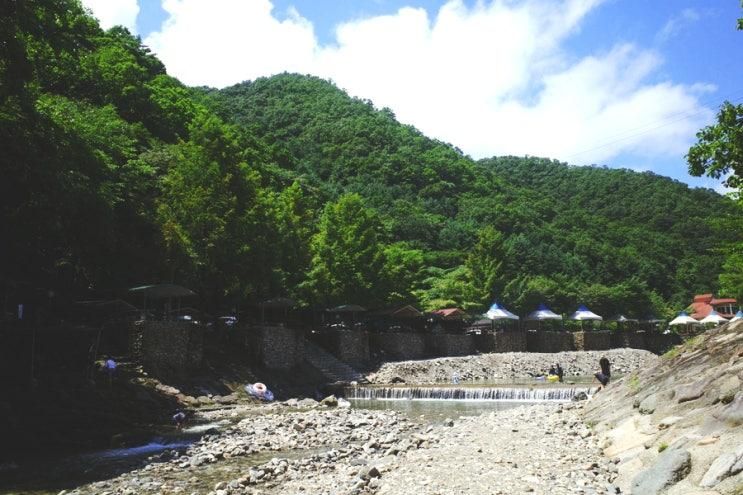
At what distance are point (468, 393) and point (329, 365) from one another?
9999 millimetres

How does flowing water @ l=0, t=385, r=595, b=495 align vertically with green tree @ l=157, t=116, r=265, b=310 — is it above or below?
below

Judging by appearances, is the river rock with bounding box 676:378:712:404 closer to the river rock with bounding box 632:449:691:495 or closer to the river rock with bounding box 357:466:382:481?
the river rock with bounding box 632:449:691:495

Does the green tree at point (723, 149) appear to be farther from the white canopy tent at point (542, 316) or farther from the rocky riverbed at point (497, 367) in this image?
the white canopy tent at point (542, 316)

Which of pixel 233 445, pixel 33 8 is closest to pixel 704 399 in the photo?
pixel 233 445

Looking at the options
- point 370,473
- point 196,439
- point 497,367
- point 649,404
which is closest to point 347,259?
point 497,367

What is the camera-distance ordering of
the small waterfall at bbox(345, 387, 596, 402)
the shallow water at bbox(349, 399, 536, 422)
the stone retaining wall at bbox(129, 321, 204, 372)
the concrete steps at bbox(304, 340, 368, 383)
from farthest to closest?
the concrete steps at bbox(304, 340, 368, 383), the small waterfall at bbox(345, 387, 596, 402), the stone retaining wall at bbox(129, 321, 204, 372), the shallow water at bbox(349, 399, 536, 422)

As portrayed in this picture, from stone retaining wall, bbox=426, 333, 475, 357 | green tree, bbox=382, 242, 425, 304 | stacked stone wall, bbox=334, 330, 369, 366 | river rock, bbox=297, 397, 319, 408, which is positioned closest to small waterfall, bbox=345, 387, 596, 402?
river rock, bbox=297, 397, 319, 408

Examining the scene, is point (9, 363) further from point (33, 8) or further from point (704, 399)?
point (704, 399)

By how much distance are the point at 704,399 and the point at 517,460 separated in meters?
2.92

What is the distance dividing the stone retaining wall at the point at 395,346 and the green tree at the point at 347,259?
292 centimetres

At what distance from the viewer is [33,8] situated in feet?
43.8

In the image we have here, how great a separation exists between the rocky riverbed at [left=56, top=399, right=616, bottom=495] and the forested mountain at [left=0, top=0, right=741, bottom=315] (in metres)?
8.20

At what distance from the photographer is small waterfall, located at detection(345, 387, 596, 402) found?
78.1 feet

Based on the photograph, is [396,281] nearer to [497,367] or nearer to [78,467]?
[497,367]
